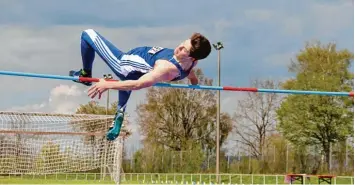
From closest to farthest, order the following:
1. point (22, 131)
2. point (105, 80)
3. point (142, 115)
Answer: point (105, 80) < point (22, 131) < point (142, 115)

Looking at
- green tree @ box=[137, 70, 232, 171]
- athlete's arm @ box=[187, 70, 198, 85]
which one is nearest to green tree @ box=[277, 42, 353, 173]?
green tree @ box=[137, 70, 232, 171]

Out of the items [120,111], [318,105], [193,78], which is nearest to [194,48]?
[193,78]

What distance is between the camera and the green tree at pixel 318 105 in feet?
88.8

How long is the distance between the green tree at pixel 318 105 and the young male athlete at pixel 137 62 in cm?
2175

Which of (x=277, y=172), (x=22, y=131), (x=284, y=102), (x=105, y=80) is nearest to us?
(x=105, y=80)

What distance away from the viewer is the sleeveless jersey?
17.8 ft

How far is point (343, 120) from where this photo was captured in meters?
27.2

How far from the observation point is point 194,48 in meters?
5.19

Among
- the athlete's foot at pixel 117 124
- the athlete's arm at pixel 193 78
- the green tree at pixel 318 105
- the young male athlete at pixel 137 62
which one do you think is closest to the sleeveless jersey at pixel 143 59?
the young male athlete at pixel 137 62

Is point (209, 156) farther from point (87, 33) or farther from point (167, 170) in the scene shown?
point (87, 33)

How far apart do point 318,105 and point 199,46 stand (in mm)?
22764

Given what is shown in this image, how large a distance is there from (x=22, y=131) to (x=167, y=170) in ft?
41.5

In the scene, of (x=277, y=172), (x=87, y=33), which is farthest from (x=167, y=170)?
(x=87, y=33)

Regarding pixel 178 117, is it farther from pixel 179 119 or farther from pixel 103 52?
pixel 103 52
